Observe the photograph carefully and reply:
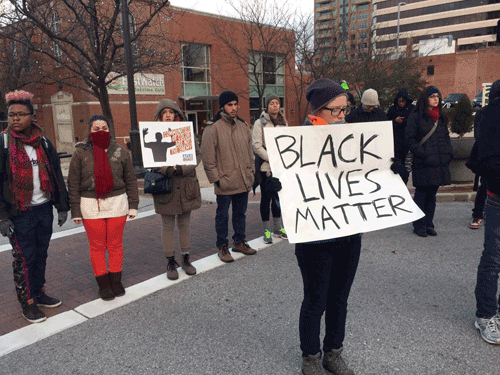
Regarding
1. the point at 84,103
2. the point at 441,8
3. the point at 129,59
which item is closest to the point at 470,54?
the point at 441,8

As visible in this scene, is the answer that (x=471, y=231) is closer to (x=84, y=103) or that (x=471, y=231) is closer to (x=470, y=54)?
(x=84, y=103)

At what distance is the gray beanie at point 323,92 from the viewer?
2492 mm

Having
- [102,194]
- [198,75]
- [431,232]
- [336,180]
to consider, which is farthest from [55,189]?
[198,75]

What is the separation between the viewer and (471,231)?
600cm

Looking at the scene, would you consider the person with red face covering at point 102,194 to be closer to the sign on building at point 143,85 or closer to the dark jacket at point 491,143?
the dark jacket at point 491,143

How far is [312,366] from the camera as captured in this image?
2.68 meters

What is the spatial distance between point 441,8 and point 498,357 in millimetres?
100672

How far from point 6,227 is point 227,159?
8.00ft

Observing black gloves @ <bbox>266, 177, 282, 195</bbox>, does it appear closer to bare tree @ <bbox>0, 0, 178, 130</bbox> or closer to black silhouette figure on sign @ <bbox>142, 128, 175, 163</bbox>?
black silhouette figure on sign @ <bbox>142, 128, 175, 163</bbox>

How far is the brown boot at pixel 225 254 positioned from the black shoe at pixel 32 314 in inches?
81.3

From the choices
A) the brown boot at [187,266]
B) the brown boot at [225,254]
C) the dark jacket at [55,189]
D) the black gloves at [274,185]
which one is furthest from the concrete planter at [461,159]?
the dark jacket at [55,189]

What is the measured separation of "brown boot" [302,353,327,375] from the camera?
2664mm

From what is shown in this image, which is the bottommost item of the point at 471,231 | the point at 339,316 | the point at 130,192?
the point at 471,231

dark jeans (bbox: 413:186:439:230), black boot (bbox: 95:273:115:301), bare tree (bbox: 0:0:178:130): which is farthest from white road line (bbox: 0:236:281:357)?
bare tree (bbox: 0:0:178:130)
